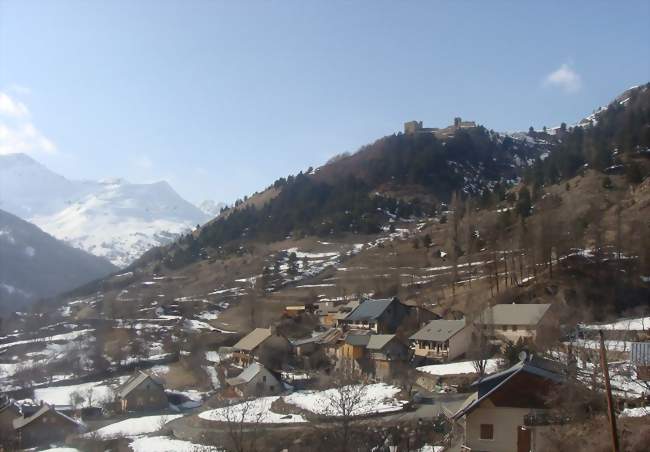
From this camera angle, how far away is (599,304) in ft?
152

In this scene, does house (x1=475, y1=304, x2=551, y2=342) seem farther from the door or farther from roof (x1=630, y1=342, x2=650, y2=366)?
the door

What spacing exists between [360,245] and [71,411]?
74514mm

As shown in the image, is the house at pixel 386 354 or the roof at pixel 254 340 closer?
the house at pixel 386 354

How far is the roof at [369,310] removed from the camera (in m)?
57.2

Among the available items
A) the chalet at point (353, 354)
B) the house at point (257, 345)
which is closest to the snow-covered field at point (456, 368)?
the chalet at point (353, 354)

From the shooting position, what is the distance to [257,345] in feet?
178

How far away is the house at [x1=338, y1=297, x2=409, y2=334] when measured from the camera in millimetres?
55969

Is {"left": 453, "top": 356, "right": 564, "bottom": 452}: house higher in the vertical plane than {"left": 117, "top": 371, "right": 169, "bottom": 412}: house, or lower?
higher

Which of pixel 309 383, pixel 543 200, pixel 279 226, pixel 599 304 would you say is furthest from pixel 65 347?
pixel 279 226

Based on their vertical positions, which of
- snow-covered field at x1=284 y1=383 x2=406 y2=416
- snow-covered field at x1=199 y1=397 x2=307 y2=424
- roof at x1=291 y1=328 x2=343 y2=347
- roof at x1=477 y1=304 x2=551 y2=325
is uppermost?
roof at x1=477 y1=304 x2=551 y2=325

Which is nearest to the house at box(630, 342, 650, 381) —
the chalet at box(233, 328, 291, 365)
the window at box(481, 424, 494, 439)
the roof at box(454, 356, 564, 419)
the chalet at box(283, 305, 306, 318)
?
the roof at box(454, 356, 564, 419)

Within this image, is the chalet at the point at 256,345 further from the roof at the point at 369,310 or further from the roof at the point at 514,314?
the roof at the point at 514,314

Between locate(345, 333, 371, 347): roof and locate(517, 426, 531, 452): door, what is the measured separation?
29138 millimetres

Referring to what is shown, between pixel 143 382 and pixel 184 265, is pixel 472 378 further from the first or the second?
pixel 184 265
